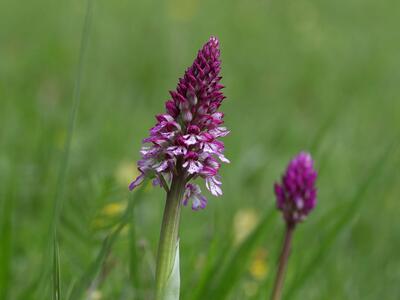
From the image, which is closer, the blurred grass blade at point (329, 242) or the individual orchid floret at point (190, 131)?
the individual orchid floret at point (190, 131)

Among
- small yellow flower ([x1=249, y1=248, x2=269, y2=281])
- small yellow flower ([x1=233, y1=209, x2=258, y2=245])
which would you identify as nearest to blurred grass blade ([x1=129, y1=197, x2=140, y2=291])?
small yellow flower ([x1=249, y1=248, x2=269, y2=281])

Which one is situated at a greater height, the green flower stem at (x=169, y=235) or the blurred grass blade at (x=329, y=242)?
the blurred grass blade at (x=329, y=242)

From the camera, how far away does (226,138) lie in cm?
625

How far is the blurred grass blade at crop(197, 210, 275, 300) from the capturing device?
97.9 inches

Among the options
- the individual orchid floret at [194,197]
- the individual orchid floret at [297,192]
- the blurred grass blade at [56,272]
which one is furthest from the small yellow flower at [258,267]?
the blurred grass blade at [56,272]

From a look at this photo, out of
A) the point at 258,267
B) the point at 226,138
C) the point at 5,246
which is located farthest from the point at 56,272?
the point at 226,138

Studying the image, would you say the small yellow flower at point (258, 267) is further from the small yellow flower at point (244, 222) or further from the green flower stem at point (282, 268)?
the green flower stem at point (282, 268)

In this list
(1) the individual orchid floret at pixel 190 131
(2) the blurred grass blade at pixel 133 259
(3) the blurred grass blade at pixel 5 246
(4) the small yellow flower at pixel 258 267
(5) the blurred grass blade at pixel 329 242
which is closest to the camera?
(1) the individual orchid floret at pixel 190 131

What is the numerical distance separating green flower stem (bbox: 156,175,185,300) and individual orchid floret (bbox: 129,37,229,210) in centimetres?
3

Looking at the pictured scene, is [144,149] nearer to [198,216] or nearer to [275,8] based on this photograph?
[198,216]

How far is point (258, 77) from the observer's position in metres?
8.51

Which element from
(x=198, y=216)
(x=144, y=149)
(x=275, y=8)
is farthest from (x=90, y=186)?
(x=275, y=8)

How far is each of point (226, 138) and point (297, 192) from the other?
3790mm

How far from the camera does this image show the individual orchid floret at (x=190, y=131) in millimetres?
1711
